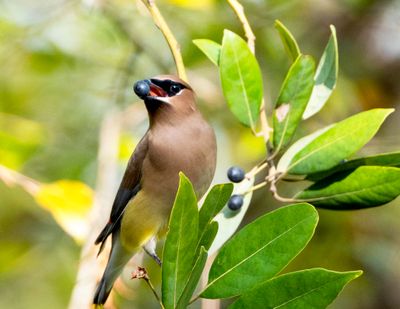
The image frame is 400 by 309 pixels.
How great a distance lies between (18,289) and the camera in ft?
18.2

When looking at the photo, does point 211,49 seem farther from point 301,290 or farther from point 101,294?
point 101,294

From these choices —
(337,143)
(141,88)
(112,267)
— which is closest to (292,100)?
(337,143)

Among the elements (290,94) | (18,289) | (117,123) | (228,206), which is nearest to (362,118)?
(290,94)

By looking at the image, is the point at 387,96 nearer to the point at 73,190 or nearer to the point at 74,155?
the point at 74,155

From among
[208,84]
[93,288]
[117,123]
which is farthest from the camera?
[208,84]

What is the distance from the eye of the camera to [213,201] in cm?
183

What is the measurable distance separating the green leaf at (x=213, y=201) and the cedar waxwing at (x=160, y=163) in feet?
2.28

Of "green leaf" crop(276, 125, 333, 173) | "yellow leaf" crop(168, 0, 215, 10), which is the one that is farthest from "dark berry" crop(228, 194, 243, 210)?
"yellow leaf" crop(168, 0, 215, 10)

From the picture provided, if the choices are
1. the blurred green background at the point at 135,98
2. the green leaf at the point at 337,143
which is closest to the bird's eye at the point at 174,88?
the green leaf at the point at 337,143

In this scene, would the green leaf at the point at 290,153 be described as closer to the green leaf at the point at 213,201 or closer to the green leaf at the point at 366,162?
the green leaf at the point at 366,162

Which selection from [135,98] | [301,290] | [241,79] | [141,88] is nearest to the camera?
[301,290]

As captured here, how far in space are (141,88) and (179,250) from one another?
791 mm

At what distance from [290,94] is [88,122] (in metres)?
3.34

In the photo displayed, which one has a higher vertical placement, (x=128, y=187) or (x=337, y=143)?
(x=337, y=143)
